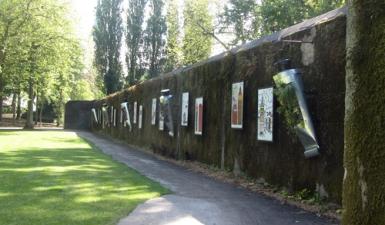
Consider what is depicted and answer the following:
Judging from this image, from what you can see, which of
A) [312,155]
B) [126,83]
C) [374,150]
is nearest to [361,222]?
[374,150]

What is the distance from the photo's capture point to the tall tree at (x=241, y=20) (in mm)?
41875

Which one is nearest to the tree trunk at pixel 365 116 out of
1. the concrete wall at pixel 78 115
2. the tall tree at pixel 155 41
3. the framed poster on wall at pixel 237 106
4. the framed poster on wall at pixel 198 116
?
the framed poster on wall at pixel 237 106

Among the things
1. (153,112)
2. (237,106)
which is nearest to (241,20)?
(153,112)

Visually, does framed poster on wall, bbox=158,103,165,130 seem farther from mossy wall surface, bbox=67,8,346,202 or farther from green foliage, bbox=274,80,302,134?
green foliage, bbox=274,80,302,134

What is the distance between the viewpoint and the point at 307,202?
8203 millimetres

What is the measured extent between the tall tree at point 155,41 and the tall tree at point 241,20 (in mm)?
10980

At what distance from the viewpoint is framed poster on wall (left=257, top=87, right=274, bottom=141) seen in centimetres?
1016

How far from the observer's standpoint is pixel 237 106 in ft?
39.8

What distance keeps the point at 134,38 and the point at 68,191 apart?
156ft

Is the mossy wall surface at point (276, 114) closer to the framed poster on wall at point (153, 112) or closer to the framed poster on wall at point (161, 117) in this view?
the framed poster on wall at point (161, 117)

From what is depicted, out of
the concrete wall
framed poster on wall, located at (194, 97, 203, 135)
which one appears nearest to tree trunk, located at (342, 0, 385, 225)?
framed poster on wall, located at (194, 97, 203, 135)

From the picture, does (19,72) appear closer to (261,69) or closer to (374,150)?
(261,69)

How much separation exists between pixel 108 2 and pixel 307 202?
172ft

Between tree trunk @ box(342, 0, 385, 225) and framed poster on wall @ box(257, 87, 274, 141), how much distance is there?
6.56 m
